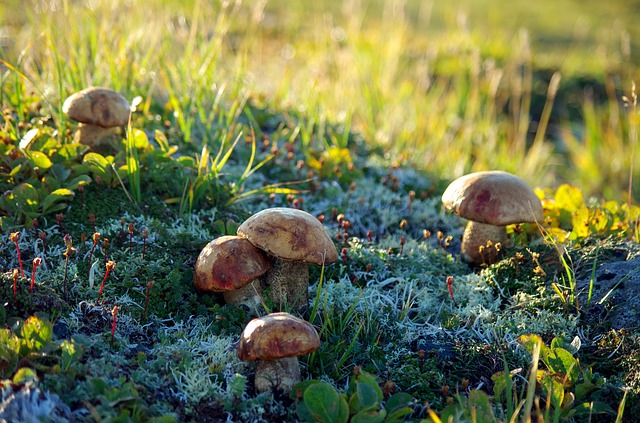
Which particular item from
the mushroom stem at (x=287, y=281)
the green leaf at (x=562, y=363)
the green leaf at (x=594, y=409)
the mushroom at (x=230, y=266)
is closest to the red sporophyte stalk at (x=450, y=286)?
the green leaf at (x=562, y=363)

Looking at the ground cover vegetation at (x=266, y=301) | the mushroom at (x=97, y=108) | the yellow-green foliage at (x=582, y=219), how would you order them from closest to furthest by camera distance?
the ground cover vegetation at (x=266, y=301) → the mushroom at (x=97, y=108) → the yellow-green foliage at (x=582, y=219)

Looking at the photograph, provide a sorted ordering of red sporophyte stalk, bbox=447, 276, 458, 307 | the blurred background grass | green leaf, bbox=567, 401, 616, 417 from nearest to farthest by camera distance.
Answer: green leaf, bbox=567, 401, 616, 417 → red sporophyte stalk, bbox=447, 276, 458, 307 → the blurred background grass

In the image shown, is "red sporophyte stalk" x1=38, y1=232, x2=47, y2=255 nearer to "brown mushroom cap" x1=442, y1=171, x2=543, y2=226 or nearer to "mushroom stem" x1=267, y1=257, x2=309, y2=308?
"mushroom stem" x1=267, y1=257, x2=309, y2=308

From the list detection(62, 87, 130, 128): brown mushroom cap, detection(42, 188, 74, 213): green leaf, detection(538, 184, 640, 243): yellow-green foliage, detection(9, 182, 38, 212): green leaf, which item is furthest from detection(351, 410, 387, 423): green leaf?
detection(62, 87, 130, 128): brown mushroom cap

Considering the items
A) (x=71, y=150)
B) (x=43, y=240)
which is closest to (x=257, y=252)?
(x=43, y=240)

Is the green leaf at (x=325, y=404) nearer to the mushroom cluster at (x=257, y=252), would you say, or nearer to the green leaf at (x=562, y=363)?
the mushroom cluster at (x=257, y=252)

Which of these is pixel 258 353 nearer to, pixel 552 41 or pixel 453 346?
pixel 453 346

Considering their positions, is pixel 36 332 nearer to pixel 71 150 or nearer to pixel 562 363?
pixel 71 150
